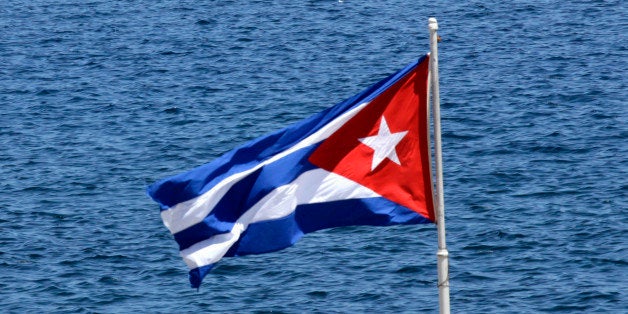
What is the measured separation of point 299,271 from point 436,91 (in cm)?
1329

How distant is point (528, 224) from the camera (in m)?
30.6

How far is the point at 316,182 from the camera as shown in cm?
1648

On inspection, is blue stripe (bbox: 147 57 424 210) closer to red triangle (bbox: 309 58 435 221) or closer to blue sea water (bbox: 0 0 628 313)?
red triangle (bbox: 309 58 435 221)

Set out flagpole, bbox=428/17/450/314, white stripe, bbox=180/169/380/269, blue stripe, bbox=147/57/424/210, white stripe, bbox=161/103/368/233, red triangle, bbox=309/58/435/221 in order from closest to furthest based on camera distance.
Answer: flagpole, bbox=428/17/450/314, blue stripe, bbox=147/57/424/210, white stripe, bbox=161/103/368/233, red triangle, bbox=309/58/435/221, white stripe, bbox=180/169/380/269

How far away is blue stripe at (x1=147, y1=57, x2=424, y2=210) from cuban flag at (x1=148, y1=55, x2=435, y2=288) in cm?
1

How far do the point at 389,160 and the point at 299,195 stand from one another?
4.11 feet

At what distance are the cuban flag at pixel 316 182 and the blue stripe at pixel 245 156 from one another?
1cm

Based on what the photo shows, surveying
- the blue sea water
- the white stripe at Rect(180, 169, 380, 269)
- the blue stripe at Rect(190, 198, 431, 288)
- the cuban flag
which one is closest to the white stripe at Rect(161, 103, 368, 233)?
the cuban flag

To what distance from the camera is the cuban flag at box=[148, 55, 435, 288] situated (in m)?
16.1

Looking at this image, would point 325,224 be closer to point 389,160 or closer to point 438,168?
point 389,160

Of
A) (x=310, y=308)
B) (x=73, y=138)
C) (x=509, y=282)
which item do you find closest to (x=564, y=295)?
(x=509, y=282)

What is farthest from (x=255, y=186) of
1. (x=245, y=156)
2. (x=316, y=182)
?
(x=316, y=182)

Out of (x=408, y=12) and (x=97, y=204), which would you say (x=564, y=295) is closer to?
(x=97, y=204)

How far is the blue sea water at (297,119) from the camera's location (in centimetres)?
2733
